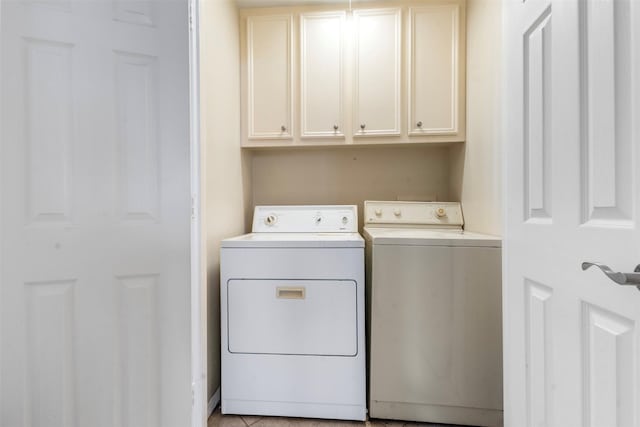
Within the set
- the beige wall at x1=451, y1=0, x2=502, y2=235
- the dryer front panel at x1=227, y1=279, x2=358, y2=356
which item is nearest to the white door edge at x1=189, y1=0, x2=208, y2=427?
the dryer front panel at x1=227, y1=279, x2=358, y2=356

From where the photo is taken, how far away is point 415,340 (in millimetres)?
1468

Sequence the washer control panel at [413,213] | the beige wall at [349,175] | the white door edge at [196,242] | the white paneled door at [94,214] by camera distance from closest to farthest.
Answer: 1. the white paneled door at [94,214]
2. the white door edge at [196,242]
3. the washer control panel at [413,213]
4. the beige wall at [349,175]

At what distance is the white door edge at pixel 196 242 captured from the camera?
1357 millimetres

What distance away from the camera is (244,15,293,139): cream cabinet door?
2.07 m

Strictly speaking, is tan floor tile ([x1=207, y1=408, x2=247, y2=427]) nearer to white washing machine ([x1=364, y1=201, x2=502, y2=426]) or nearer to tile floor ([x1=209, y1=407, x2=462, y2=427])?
tile floor ([x1=209, y1=407, x2=462, y2=427])

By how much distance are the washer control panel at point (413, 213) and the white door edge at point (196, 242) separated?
1203mm

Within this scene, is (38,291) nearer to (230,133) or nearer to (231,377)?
(231,377)

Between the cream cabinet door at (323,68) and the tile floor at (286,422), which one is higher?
the cream cabinet door at (323,68)

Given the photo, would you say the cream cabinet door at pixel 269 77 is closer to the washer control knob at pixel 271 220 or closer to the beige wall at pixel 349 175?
the beige wall at pixel 349 175

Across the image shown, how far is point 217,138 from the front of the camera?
170 cm

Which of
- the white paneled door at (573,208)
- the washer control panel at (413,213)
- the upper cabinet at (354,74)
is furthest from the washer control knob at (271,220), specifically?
the white paneled door at (573,208)

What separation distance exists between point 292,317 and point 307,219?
2.64 feet

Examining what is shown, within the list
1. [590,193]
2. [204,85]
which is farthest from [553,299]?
[204,85]

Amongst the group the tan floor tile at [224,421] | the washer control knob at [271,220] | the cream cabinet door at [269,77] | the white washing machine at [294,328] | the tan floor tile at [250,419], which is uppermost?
the cream cabinet door at [269,77]
